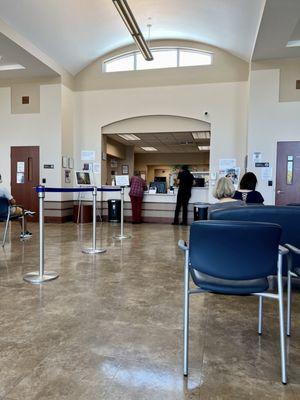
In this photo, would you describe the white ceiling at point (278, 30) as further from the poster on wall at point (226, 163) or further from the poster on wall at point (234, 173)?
the poster on wall at point (234, 173)

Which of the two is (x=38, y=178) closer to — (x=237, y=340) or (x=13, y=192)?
(x=13, y=192)

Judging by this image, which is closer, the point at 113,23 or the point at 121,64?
the point at 113,23

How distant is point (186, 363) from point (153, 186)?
6722 mm

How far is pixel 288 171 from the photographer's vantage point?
21.1 feet

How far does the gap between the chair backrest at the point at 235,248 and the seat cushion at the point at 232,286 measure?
0.25ft

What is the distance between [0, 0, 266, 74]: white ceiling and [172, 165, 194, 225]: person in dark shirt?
3.06m

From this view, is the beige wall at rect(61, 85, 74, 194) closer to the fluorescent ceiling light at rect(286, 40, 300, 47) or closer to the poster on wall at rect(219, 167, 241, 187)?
the poster on wall at rect(219, 167, 241, 187)

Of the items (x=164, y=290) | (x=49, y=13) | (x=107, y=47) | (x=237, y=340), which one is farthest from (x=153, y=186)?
(x=237, y=340)

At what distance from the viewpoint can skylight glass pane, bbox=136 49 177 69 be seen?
758 centimetres

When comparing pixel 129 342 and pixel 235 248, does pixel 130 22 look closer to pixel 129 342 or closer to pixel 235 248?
pixel 235 248

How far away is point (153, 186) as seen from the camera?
814 centimetres

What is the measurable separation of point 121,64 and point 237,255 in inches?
300

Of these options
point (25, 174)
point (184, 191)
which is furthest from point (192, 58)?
point (25, 174)

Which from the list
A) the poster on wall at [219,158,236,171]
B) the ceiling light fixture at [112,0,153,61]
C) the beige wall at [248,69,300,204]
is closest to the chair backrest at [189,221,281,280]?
the ceiling light fixture at [112,0,153,61]
